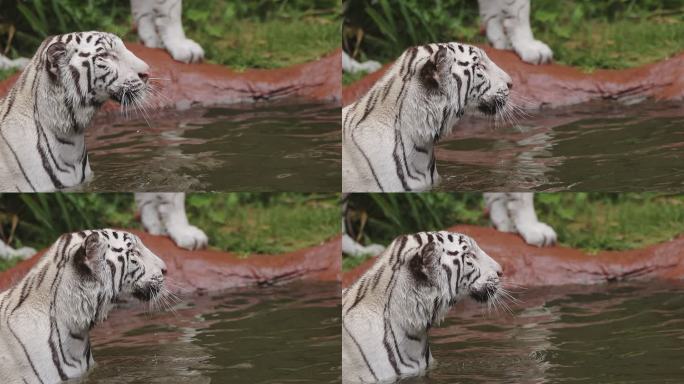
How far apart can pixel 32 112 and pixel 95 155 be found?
0.40 m

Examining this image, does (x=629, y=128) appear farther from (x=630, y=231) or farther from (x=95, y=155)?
(x=95, y=155)

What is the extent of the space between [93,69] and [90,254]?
0.59 meters

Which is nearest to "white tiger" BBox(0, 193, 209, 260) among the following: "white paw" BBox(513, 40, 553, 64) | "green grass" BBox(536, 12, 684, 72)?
"white paw" BBox(513, 40, 553, 64)

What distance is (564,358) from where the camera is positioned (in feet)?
16.8

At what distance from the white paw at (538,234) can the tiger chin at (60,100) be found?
1514mm

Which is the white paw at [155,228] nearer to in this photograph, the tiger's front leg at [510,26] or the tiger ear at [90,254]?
the tiger ear at [90,254]

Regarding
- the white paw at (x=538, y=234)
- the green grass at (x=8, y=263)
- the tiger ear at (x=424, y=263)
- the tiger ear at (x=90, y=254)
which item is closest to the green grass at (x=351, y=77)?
the tiger ear at (x=424, y=263)

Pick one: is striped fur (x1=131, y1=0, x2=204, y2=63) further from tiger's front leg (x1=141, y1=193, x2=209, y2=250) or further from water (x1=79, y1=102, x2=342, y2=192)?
tiger's front leg (x1=141, y1=193, x2=209, y2=250)

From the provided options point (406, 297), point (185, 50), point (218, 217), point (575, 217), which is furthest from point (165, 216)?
point (575, 217)

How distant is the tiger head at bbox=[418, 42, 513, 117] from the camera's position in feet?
15.8

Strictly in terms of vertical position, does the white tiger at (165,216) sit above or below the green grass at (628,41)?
below

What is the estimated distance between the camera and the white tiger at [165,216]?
17.6 feet

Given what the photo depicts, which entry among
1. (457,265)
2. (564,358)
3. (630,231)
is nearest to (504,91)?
(457,265)

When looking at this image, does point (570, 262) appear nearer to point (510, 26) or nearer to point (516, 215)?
point (516, 215)
